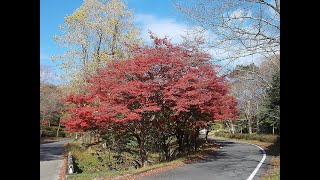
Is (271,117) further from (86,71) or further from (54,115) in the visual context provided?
(54,115)

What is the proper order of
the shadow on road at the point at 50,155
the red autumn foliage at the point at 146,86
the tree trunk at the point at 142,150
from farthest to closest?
the shadow on road at the point at 50,155, the tree trunk at the point at 142,150, the red autumn foliage at the point at 146,86

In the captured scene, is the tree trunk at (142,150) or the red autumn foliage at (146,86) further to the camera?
the tree trunk at (142,150)

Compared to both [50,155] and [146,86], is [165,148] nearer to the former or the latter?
[146,86]

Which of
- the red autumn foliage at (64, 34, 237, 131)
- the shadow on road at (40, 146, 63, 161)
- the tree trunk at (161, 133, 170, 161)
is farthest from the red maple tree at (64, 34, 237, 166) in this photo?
the shadow on road at (40, 146, 63, 161)

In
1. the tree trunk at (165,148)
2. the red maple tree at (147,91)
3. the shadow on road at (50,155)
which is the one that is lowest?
the shadow on road at (50,155)

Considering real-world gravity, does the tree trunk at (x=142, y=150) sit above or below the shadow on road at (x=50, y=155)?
above

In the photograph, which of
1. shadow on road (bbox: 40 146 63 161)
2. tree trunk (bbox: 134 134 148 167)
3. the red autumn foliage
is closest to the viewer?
the red autumn foliage

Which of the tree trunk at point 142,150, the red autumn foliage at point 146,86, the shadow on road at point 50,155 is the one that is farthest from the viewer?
the shadow on road at point 50,155

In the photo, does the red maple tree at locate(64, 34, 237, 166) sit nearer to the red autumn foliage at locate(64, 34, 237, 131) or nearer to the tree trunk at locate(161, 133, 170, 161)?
the red autumn foliage at locate(64, 34, 237, 131)

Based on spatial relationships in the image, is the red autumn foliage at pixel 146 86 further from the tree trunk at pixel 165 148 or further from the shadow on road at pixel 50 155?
the shadow on road at pixel 50 155

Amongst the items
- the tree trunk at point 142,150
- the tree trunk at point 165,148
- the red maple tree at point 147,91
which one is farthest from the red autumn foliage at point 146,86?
the tree trunk at point 165,148
